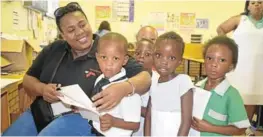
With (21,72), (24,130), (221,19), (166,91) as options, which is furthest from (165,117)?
(221,19)

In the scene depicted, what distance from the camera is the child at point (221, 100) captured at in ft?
4.00

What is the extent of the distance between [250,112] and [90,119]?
187cm

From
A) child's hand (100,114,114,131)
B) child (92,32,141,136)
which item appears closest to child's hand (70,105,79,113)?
child (92,32,141,136)

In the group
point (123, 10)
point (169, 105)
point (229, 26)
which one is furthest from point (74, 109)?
point (123, 10)

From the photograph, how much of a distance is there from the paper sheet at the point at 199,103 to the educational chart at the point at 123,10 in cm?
474

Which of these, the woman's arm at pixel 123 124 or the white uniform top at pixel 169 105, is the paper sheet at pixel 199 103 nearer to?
the white uniform top at pixel 169 105

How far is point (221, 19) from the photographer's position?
19.3 ft

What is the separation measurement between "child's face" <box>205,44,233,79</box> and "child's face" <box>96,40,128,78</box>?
38 centimetres

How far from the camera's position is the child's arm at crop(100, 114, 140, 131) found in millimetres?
1171

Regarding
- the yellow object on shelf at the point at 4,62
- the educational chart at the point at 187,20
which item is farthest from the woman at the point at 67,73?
the educational chart at the point at 187,20

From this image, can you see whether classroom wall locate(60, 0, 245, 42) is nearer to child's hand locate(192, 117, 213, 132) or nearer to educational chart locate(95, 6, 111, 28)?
educational chart locate(95, 6, 111, 28)

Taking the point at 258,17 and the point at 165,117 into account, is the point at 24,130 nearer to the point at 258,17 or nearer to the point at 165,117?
the point at 165,117

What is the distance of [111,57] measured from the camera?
1.29 m

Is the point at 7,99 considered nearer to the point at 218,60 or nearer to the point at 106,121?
the point at 106,121
